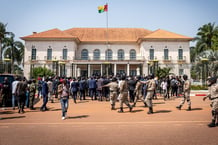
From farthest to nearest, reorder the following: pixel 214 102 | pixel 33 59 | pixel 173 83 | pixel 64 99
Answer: pixel 33 59 → pixel 173 83 → pixel 64 99 → pixel 214 102

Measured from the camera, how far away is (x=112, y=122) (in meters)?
6.90

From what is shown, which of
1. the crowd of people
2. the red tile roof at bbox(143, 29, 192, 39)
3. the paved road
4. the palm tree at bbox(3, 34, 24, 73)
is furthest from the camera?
the palm tree at bbox(3, 34, 24, 73)

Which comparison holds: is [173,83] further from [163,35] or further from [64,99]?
[163,35]

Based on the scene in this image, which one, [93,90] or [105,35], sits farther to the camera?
[105,35]

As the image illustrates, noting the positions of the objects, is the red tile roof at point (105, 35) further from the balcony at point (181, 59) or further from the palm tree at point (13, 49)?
the palm tree at point (13, 49)

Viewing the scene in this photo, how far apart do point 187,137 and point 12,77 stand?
1038 centimetres

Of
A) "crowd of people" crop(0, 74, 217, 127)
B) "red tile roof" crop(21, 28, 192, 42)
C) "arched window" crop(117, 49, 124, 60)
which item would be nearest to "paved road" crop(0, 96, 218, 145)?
"crowd of people" crop(0, 74, 217, 127)

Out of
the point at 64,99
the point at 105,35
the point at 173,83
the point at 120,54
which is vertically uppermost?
the point at 105,35

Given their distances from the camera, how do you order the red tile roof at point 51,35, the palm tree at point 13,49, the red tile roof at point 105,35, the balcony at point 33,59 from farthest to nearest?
the palm tree at point 13,49, the red tile roof at point 105,35, the balcony at point 33,59, the red tile roof at point 51,35

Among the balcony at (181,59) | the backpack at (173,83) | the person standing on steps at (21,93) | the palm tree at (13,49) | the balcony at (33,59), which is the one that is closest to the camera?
the person standing on steps at (21,93)

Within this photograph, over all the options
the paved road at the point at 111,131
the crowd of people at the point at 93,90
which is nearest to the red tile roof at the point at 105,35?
the crowd of people at the point at 93,90

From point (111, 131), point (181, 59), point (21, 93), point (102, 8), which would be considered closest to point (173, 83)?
point (111, 131)

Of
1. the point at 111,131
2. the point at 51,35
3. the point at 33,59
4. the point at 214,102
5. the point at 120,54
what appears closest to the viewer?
the point at 111,131

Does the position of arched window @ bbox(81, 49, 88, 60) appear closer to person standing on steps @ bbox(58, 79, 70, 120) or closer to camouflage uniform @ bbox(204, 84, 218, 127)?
person standing on steps @ bbox(58, 79, 70, 120)
